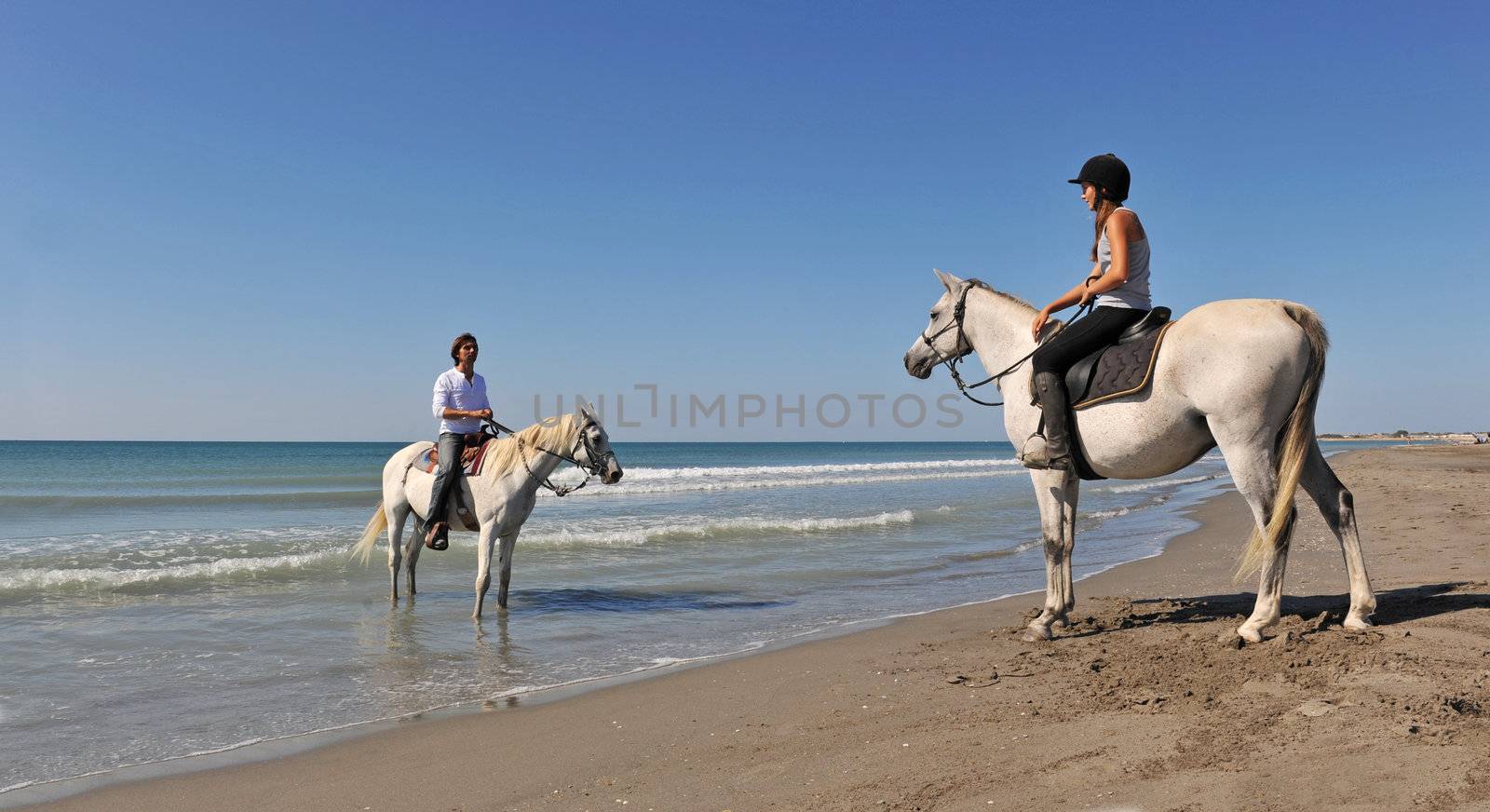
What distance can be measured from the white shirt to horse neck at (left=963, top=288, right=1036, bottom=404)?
4.88m

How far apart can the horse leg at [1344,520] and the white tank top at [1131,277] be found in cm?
137

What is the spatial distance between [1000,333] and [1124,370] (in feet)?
4.05

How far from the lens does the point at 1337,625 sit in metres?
5.16

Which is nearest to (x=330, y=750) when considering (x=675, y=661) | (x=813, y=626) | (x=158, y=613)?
(x=675, y=661)

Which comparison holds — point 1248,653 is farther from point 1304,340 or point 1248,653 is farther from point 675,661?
point 675,661

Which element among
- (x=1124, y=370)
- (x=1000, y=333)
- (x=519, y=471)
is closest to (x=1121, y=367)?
(x=1124, y=370)

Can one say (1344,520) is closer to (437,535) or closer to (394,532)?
(437,535)

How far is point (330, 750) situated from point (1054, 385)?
4.68 meters

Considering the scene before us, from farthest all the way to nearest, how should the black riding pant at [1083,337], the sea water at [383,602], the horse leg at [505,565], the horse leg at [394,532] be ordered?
the horse leg at [394,532] → the horse leg at [505,565] → the black riding pant at [1083,337] → the sea water at [383,602]

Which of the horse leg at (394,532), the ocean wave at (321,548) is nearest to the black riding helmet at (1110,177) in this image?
the horse leg at (394,532)

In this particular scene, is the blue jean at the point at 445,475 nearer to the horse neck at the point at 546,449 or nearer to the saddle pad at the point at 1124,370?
the horse neck at the point at 546,449

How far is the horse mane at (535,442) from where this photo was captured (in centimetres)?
823

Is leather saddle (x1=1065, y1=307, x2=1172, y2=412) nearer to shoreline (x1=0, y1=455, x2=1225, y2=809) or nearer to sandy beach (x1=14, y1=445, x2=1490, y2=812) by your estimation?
sandy beach (x1=14, y1=445, x2=1490, y2=812)

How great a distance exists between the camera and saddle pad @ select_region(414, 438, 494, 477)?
8.43 m
